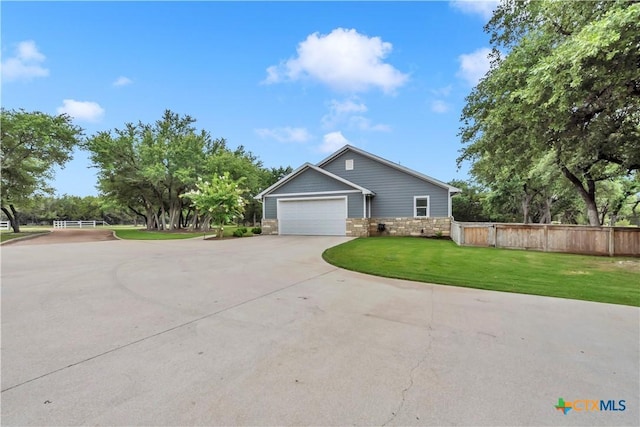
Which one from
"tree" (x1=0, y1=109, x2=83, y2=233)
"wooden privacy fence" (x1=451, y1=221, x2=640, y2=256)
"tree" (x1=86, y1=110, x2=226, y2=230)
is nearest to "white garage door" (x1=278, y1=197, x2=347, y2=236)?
"wooden privacy fence" (x1=451, y1=221, x2=640, y2=256)

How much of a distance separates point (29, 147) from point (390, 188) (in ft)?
79.1

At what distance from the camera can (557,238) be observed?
10648 mm

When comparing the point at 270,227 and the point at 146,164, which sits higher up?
the point at 146,164

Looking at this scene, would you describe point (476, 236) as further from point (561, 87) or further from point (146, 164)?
point (146, 164)

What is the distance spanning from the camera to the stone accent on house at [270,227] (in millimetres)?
18702

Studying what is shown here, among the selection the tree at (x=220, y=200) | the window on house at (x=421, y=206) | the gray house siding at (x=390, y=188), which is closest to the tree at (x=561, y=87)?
the gray house siding at (x=390, y=188)

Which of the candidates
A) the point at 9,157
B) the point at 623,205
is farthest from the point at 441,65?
the point at 9,157

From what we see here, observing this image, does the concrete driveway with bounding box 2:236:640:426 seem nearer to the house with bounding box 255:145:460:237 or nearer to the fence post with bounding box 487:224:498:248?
the fence post with bounding box 487:224:498:248

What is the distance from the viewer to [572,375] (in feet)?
8.21

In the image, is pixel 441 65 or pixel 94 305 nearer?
pixel 94 305

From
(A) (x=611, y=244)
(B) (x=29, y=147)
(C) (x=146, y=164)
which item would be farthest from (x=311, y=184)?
(B) (x=29, y=147)

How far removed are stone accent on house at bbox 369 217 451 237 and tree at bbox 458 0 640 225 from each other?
4593 mm

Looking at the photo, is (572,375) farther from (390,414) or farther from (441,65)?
(441,65)

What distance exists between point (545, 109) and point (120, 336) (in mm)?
9489
